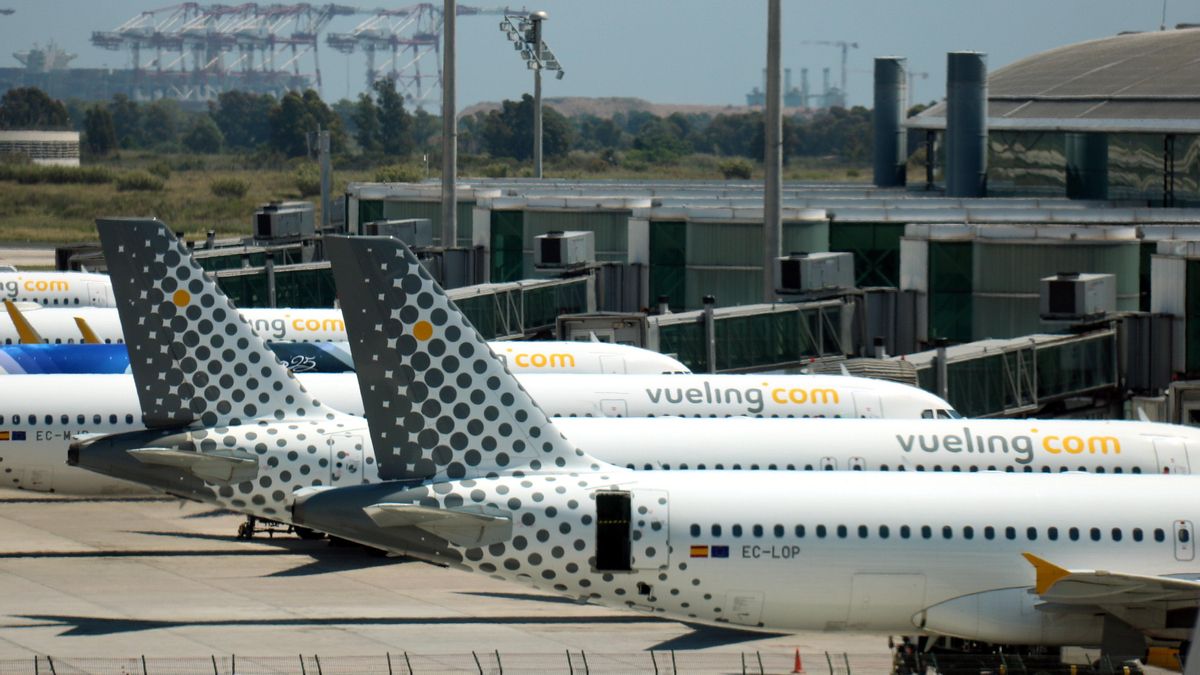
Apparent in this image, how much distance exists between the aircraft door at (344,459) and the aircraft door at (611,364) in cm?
1527

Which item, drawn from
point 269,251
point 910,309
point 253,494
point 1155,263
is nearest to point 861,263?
point 910,309

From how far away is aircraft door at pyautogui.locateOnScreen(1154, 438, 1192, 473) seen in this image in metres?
42.6

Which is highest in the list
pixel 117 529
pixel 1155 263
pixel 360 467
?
pixel 1155 263

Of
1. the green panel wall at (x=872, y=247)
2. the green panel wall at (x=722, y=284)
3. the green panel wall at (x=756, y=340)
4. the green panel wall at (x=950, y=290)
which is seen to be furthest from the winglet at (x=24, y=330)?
the green panel wall at (x=872, y=247)

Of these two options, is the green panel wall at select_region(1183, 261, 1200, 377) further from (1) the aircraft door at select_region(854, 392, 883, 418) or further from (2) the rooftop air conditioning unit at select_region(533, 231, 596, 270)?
(2) the rooftop air conditioning unit at select_region(533, 231, 596, 270)

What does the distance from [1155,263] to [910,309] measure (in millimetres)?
9820

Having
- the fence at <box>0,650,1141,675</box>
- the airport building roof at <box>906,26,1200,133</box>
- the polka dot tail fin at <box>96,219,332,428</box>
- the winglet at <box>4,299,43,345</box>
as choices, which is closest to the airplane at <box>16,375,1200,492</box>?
the polka dot tail fin at <box>96,219,332,428</box>

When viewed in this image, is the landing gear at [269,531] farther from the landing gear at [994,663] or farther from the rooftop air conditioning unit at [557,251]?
the rooftop air conditioning unit at [557,251]

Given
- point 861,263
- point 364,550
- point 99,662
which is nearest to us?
point 99,662

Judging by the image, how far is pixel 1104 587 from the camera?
32281mm

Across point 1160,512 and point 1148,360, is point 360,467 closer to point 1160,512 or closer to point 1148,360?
point 1160,512

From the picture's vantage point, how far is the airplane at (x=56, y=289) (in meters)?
72.8

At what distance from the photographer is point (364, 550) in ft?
156

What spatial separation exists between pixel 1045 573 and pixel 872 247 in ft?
137
